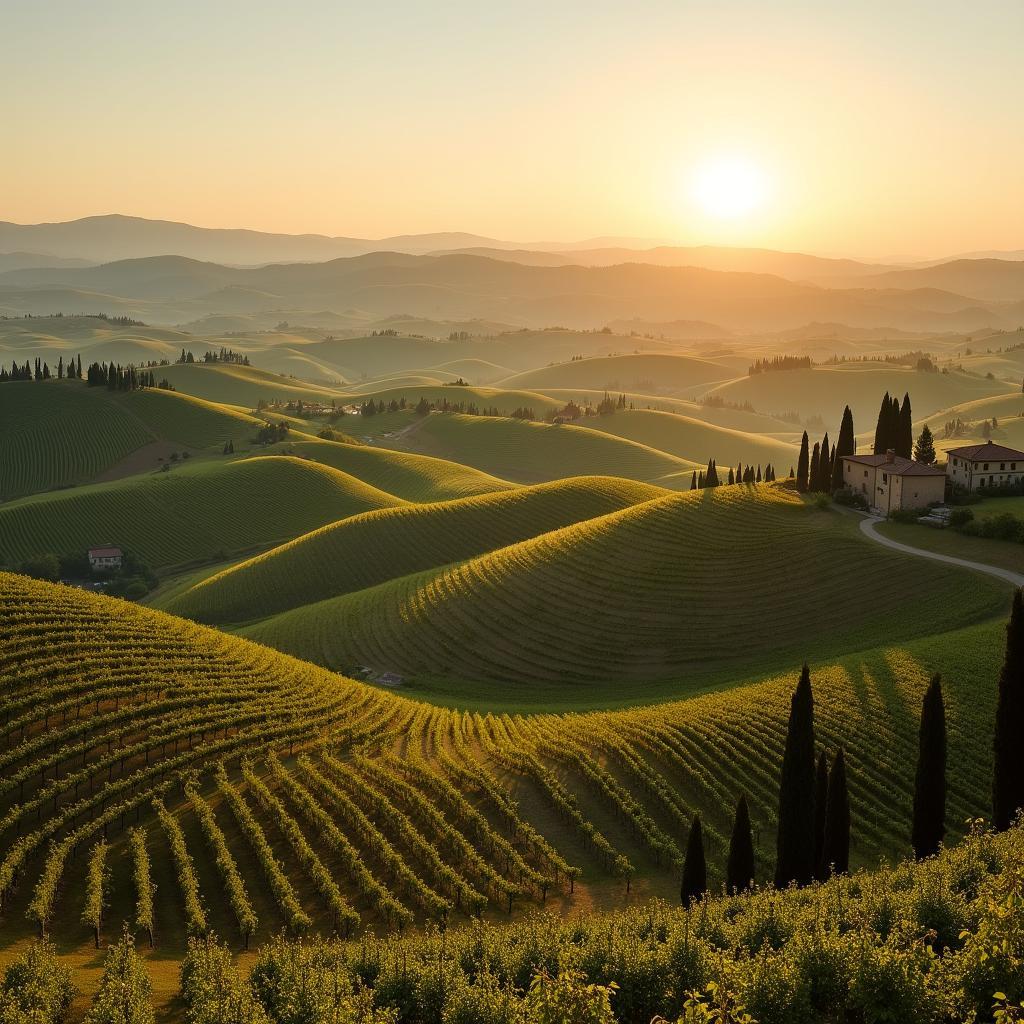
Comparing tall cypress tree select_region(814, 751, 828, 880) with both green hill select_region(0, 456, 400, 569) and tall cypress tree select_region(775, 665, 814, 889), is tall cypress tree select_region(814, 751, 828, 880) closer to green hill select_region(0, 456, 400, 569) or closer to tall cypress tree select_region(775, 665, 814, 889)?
tall cypress tree select_region(775, 665, 814, 889)

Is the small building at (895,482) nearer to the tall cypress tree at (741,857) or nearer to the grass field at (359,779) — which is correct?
the grass field at (359,779)

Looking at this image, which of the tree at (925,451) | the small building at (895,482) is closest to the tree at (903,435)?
the tree at (925,451)

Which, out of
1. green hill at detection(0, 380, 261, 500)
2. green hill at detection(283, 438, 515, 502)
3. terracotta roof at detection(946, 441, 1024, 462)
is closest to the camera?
terracotta roof at detection(946, 441, 1024, 462)

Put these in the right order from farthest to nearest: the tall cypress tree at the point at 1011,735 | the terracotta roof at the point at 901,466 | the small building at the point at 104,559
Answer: the small building at the point at 104,559 → the terracotta roof at the point at 901,466 → the tall cypress tree at the point at 1011,735

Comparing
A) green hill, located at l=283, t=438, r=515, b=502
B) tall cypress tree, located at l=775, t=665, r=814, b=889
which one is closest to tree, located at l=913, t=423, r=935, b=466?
tall cypress tree, located at l=775, t=665, r=814, b=889

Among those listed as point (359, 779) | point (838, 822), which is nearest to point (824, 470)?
point (838, 822)

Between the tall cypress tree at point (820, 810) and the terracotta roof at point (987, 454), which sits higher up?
the terracotta roof at point (987, 454)
